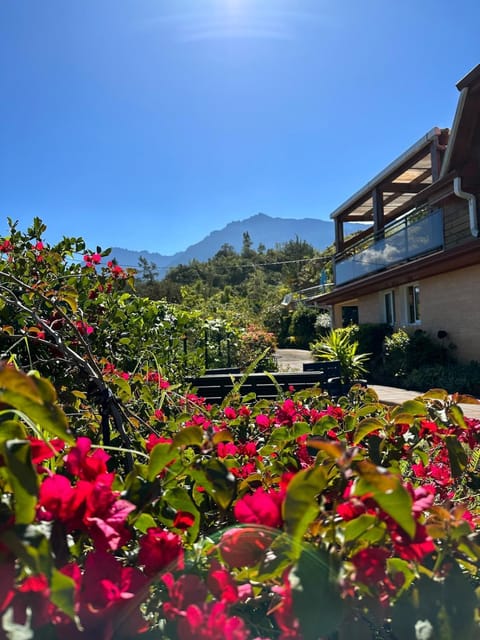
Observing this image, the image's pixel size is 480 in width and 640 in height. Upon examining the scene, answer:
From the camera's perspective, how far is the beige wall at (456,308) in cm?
1012

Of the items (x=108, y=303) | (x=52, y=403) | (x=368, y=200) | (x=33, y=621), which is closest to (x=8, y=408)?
(x=52, y=403)

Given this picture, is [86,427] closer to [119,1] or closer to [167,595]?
[167,595]

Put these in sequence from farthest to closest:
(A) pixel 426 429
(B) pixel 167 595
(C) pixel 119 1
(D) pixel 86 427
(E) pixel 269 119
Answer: (E) pixel 269 119
(C) pixel 119 1
(D) pixel 86 427
(A) pixel 426 429
(B) pixel 167 595

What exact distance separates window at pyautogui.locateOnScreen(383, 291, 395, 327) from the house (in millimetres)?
31

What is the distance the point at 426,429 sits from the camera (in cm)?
106

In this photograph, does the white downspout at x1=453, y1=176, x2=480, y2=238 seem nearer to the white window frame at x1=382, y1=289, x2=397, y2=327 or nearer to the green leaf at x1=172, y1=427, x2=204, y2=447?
the white window frame at x1=382, y1=289, x2=397, y2=327

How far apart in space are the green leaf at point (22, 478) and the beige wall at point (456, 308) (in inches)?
431

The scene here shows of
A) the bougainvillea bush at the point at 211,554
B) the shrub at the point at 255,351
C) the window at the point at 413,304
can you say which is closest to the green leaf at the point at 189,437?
the bougainvillea bush at the point at 211,554

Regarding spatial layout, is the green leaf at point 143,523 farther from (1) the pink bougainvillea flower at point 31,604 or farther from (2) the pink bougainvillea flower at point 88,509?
(1) the pink bougainvillea flower at point 31,604

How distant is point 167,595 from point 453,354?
11.3 metres

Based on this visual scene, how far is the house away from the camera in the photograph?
10.1 m

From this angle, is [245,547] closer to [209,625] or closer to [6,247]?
[209,625]

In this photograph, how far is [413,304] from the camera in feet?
42.3

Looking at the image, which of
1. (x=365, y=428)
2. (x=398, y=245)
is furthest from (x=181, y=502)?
(x=398, y=245)
